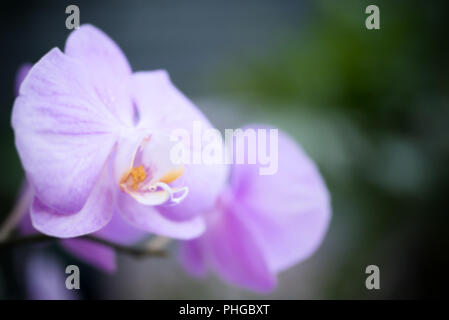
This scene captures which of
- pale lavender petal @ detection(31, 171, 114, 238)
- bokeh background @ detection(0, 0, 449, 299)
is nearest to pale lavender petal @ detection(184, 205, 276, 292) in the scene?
pale lavender petal @ detection(31, 171, 114, 238)

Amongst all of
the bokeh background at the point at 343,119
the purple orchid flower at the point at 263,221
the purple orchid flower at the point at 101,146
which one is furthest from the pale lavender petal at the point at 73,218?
the bokeh background at the point at 343,119

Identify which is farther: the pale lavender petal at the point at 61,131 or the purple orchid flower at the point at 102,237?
the purple orchid flower at the point at 102,237

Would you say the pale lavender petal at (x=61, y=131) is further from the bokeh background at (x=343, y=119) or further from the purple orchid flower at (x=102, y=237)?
the bokeh background at (x=343, y=119)

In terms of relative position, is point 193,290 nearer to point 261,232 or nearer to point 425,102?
point 425,102

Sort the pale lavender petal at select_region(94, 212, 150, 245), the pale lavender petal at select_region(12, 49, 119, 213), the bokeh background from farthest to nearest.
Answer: the bokeh background → the pale lavender petal at select_region(94, 212, 150, 245) → the pale lavender petal at select_region(12, 49, 119, 213)
